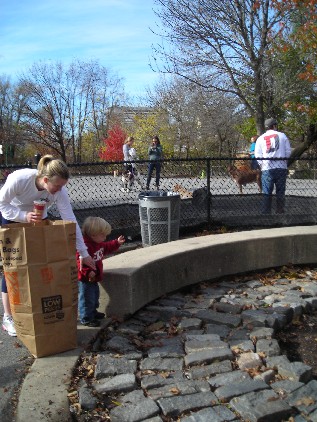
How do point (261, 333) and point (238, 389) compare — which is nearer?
point (238, 389)

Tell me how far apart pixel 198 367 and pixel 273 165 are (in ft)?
18.0

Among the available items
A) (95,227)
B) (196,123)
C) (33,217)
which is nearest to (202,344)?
(95,227)

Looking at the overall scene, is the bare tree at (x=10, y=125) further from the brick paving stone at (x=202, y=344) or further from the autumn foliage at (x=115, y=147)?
the brick paving stone at (x=202, y=344)

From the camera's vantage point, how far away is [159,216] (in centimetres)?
678

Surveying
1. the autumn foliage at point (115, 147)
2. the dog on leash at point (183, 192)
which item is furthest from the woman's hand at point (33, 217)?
the autumn foliage at point (115, 147)

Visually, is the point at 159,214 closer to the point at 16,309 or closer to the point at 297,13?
the point at 16,309

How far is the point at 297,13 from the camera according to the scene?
17.4 meters

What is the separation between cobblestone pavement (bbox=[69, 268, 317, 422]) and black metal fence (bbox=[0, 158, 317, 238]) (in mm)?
2725

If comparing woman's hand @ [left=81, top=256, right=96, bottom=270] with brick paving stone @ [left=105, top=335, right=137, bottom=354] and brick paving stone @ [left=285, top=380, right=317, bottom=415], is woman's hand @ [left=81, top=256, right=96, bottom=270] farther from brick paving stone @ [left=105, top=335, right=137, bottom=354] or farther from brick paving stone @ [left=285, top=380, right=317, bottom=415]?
brick paving stone @ [left=285, top=380, right=317, bottom=415]

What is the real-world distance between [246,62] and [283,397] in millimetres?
16825

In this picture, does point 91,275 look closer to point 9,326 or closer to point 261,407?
point 9,326

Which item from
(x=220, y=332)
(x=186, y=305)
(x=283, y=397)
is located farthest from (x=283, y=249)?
(x=283, y=397)

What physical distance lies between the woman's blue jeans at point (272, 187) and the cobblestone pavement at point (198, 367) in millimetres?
3157

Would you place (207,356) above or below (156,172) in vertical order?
below
